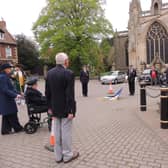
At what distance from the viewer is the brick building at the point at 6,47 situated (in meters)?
40.9

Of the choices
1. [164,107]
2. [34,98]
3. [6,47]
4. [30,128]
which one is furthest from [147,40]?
[30,128]

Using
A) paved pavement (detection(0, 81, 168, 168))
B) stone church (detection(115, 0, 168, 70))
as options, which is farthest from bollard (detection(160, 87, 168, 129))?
stone church (detection(115, 0, 168, 70))

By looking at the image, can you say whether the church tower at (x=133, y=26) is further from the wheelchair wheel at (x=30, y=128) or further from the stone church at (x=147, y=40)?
the wheelchair wheel at (x=30, y=128)

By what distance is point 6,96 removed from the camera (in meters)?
6.70

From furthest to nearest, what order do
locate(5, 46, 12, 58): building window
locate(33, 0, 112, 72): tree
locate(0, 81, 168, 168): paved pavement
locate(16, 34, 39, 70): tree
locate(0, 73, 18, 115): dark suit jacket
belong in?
locate(16, 34, 39, 70): tree < locate(5, 46, 12, 58): building window < locate(33, 0, 112, 72): tree < locate(0, 73, 18, 115): dark suit jacket < locate(0, 81, 168, 168): paved pavement

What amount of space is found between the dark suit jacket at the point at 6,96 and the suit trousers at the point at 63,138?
8.44ft

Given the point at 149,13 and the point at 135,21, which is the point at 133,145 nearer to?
the point at 135,21

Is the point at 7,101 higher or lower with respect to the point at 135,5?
lower

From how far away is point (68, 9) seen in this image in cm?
3619

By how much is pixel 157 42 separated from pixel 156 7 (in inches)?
564

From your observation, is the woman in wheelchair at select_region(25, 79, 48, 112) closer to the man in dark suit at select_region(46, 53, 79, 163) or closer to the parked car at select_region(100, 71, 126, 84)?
the man in dark suit at select_region(46, 53, 79, 163)

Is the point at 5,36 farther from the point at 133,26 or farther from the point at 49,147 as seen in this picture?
the point at 49,147

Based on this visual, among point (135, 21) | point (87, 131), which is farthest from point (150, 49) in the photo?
point (87, 131)

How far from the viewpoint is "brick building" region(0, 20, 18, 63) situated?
40.9m
